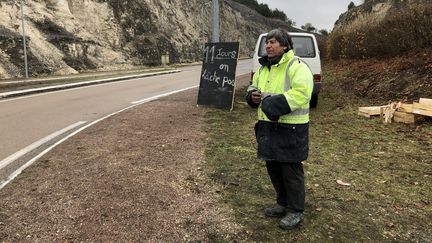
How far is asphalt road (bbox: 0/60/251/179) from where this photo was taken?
814 cm

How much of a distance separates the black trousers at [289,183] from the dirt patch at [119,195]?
0.59 metres

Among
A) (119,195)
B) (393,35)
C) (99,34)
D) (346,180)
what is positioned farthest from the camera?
(99,34)

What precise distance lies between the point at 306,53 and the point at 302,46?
11.9 inches

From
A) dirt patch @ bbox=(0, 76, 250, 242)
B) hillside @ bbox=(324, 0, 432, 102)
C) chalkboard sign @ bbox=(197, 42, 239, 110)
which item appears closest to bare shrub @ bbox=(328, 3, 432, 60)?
hillside @ bbox=(324, 0, 432, 102)

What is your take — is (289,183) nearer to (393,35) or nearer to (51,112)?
(51,112)

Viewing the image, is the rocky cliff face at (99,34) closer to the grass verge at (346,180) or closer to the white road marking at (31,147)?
the white road marking at (31,147)

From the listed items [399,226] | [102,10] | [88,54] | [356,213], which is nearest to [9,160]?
[356,213]

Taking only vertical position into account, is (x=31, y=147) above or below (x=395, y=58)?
below

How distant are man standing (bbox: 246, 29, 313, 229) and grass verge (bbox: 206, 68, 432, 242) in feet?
1.27

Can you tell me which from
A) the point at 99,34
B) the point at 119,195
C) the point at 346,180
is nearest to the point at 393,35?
the point at 346,180

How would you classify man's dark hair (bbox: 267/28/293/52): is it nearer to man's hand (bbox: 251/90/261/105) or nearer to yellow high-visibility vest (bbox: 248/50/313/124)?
yellow high-visibility vest (bbox: 248/50/313/124)

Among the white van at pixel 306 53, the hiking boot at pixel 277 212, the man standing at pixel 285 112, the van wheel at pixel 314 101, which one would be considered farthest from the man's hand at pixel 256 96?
the van wheel at pixel 314 101

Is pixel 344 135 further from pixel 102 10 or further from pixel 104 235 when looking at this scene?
pixel 102 10

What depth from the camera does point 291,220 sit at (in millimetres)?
4156
